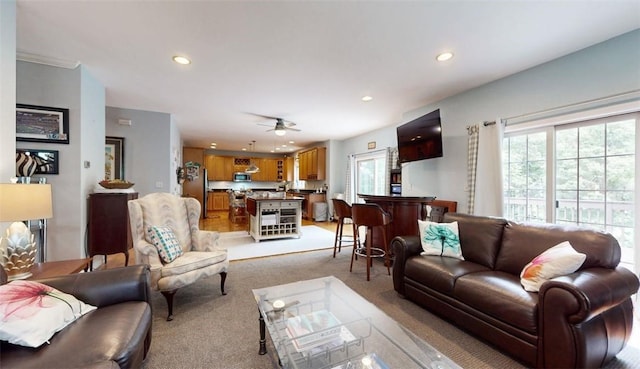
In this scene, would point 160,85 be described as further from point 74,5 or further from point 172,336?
point 172,336

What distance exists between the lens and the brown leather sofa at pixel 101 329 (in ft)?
3.42

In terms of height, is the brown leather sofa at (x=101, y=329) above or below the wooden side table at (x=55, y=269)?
below

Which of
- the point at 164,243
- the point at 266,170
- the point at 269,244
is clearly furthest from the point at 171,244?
the point at 266,170

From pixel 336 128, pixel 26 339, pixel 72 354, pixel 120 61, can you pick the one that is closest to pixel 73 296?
pixel 26 339

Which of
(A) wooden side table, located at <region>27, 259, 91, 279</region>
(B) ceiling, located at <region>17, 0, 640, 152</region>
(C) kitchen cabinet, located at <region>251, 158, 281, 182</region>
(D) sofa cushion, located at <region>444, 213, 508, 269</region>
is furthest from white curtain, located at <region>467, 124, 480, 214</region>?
(C) kitchen cabinet, located at <region>251, 158, 281, 182</region>

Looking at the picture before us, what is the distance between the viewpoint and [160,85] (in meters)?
3.45

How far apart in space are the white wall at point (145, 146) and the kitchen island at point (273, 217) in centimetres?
174

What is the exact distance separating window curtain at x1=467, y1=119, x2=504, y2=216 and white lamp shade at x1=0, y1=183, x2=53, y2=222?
4.44 meters

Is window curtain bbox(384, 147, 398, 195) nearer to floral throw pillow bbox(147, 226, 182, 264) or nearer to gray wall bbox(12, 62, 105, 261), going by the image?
floral throw pillow bbox(147, 226, 182, 264)

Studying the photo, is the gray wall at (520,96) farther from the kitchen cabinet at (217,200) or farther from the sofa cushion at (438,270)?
the kitchen cabinet at (217,200)

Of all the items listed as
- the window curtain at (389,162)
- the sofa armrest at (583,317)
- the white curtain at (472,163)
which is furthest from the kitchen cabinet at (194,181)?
the sofa armrest at (583,317)

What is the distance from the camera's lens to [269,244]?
4797mm

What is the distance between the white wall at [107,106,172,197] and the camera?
4449 mm

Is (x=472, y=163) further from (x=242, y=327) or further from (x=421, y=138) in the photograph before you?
(x=242, y=327)
